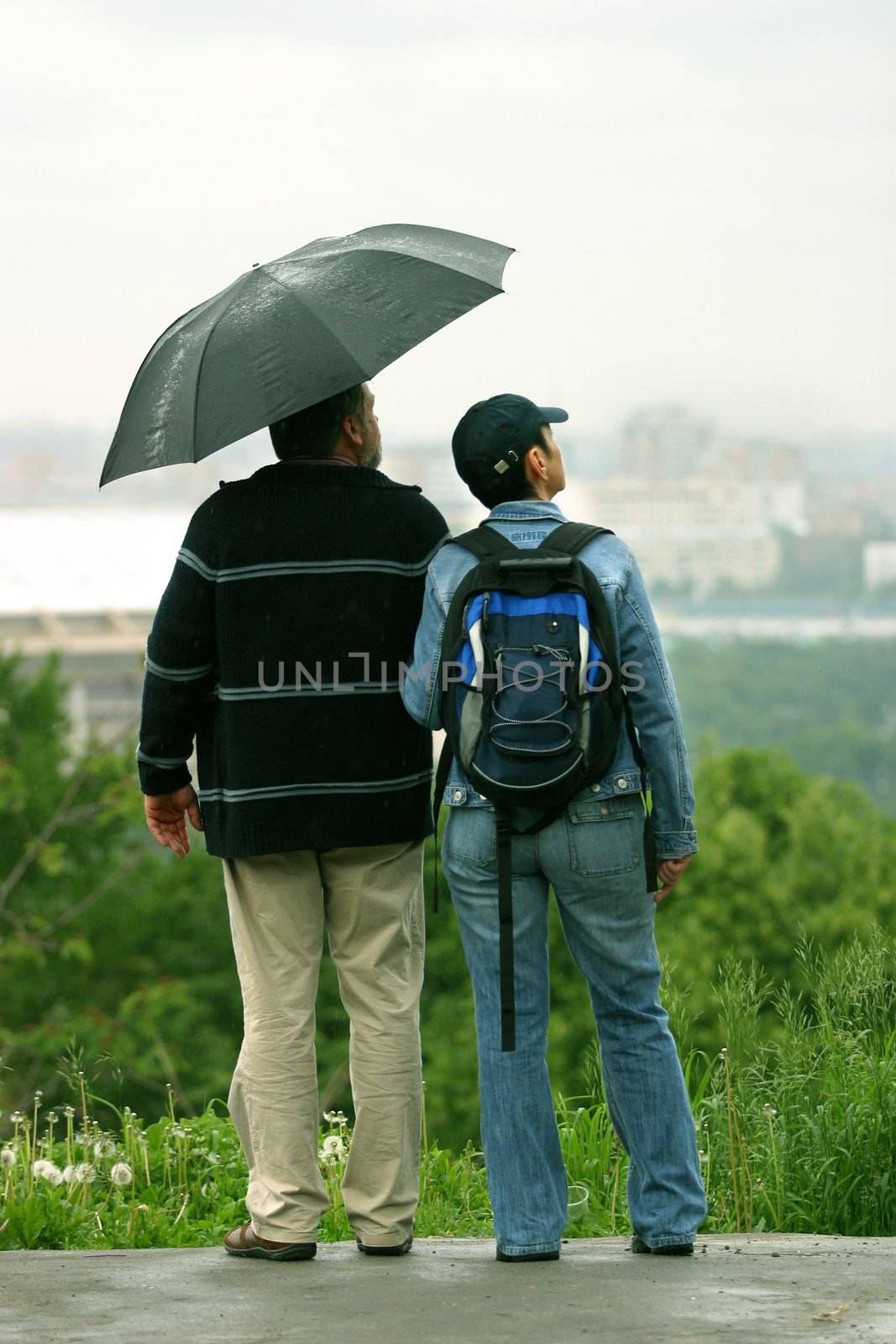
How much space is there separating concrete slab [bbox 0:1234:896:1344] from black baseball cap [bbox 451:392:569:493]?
4.60 feet

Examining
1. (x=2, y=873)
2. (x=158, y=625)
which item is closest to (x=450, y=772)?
(x=158, y=625)

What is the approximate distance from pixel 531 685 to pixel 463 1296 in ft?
3.34

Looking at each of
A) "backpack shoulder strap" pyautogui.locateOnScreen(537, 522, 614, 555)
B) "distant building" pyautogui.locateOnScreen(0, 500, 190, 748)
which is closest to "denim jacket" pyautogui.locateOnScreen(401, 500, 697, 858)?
"backpack shoulder strap" pyautogui.locateOnScreen(537, 522, 614, 555)

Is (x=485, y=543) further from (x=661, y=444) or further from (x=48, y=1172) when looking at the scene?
(x=661, y=444)

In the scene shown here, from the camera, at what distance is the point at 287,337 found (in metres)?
3.19

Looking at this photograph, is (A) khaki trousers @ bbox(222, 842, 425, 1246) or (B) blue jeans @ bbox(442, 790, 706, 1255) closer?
(B) blue jeans @ bbox(442, 790, 706, 1255)

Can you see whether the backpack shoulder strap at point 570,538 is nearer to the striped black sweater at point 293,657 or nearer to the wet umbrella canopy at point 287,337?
the striped black sweater at point 293,657

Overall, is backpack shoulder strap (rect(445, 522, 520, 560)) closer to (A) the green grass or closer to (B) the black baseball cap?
(B) the black baseball cap

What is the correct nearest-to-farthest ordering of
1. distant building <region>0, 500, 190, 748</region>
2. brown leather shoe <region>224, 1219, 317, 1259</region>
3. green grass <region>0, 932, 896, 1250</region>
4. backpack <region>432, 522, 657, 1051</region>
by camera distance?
backpack <region>432, 522, 657, 1051</region>, brown leather shoe <region>224, 1219, 317, 1259</region>, green grass <region>0, 932, 896, 1250</region>, distant building <region>0, 500, 190, 748</region>

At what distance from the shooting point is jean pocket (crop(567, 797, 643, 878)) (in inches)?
118

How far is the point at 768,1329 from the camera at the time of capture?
8.55ft

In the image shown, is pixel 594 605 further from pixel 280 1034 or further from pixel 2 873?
pixel 2 873

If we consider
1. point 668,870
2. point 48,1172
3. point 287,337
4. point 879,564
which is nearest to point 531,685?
point 668,870

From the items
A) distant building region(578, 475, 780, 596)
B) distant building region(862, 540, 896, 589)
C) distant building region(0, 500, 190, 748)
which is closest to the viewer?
distant building region(0, 500, 190, 748)
